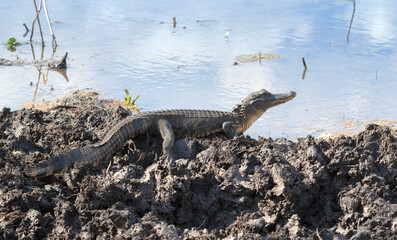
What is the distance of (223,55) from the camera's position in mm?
11258

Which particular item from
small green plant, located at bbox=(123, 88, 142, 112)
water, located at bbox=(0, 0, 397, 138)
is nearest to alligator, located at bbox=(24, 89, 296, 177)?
water, located at bbox=(0, 0, 397, 138)

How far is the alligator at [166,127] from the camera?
469 cm

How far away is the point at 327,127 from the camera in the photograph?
25.0 ft

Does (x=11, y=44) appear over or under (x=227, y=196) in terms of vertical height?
under

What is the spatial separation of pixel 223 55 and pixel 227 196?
7.42m

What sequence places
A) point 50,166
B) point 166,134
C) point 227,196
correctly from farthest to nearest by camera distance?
point 166,134 < point 50,166 < point 227,196

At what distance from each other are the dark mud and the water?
277cm

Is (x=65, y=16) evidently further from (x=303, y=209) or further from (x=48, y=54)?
(x=303, y=209)

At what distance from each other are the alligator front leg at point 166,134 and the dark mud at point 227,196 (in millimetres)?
397

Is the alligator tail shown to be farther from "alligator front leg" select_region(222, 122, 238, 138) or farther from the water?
the water

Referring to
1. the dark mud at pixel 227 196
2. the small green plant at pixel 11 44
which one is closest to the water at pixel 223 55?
the small green plant at pixel 11 44

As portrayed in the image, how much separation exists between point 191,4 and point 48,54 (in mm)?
6724

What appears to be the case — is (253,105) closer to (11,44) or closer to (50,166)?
(50,166)

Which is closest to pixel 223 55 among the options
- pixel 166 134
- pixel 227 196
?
pixel 166 134
